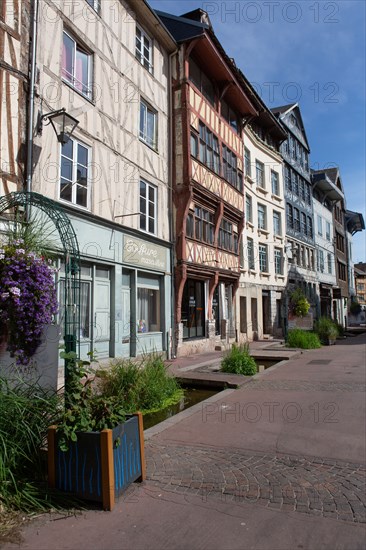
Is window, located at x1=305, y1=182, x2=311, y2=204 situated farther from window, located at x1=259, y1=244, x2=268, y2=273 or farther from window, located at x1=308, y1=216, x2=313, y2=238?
window, located at x1=259, y1=244, x2=268, y2=273

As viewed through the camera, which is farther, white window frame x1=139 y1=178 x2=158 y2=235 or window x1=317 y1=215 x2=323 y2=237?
window x1=317 y1=215 x2=323 y2=237

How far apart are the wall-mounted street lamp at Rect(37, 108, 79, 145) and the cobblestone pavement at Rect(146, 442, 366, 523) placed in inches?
262

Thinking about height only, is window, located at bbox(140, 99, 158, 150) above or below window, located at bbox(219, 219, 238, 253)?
above

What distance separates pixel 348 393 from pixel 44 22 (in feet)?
34.7

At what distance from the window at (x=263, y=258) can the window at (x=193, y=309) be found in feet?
28.1

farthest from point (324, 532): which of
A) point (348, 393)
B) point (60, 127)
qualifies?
point (60, 127)

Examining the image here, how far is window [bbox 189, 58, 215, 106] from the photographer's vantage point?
56.1 ft

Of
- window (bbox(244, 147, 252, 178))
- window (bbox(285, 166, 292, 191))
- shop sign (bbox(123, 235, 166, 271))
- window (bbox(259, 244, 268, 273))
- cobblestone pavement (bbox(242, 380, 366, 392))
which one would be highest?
window (bbox(285, 166, 292, 191))

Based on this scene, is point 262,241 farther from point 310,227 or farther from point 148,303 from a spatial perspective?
point 148,303

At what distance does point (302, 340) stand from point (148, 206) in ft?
30.8

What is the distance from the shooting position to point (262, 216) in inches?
1041

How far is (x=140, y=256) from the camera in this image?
13344 mm

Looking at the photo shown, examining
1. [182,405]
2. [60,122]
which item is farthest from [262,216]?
[182,405]

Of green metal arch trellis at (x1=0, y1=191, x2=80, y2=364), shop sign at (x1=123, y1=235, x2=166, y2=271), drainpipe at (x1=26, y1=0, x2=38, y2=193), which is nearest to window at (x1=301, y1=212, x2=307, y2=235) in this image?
shop sign at (x1=123, y1=235, x2=166, y2=271)
